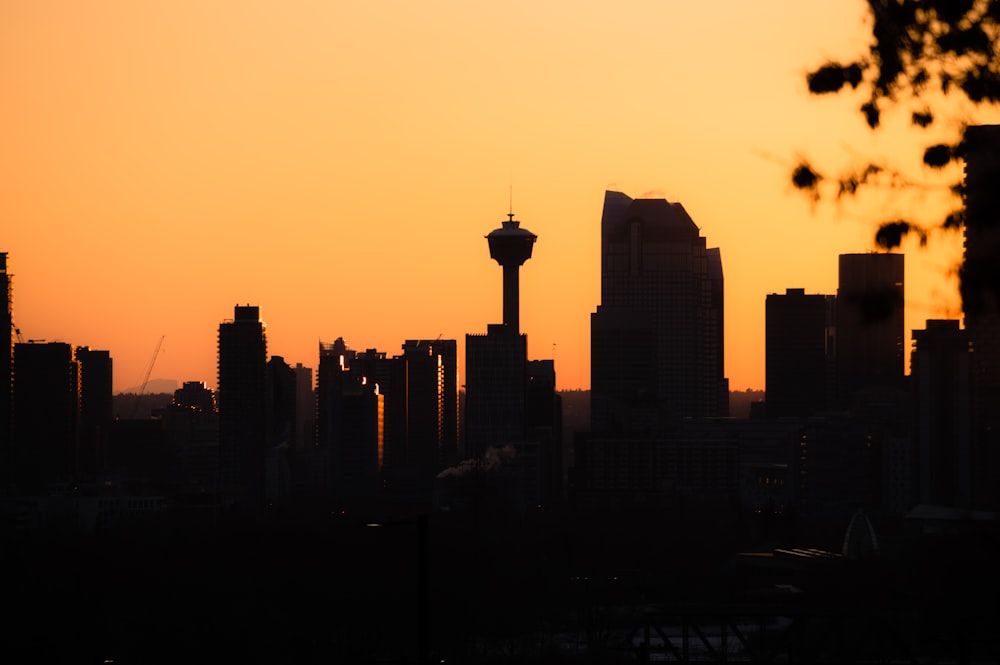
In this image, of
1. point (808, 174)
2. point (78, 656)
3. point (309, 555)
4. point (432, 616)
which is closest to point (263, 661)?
point (78, 656)

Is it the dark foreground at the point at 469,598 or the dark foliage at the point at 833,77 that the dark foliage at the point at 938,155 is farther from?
the dark foreground at the point at 469,598

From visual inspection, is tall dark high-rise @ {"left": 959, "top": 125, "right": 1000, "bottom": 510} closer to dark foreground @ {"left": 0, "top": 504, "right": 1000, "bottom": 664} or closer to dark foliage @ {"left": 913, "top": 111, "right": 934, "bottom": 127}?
dark foliage @ {"left": 913, "top": 111, "right": 934, "bottom": 127}

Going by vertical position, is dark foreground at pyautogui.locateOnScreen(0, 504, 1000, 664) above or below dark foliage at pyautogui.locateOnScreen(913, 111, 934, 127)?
below

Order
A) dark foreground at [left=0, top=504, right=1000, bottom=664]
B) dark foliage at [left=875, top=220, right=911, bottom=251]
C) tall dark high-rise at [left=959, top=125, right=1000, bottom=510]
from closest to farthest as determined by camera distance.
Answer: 1. tall dark high-rise at [left=959, top=125, right=1000, bottom=510]
2. dark foliage at [left=875, top=220, right=911, bottom=251]
3. dark foreground at [left=0, top=504, right=1000, bottom=664]

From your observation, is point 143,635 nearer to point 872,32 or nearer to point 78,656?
point 78,656

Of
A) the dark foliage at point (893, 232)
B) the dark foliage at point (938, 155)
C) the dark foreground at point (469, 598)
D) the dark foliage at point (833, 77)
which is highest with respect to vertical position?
the dark foliage at point (833, 77)

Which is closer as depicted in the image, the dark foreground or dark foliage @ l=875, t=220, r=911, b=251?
dark foliage @ l=875, t=220, r=911, b=251

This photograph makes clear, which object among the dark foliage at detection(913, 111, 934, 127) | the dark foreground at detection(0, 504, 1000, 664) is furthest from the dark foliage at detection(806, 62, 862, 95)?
the dark foreground at detection(0, 504, 1000, 664)

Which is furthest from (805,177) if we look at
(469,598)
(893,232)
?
(469,598)

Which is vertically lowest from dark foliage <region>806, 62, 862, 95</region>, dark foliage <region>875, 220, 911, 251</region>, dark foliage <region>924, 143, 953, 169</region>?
dark foliage <region>875, 220, 911, 251</region>

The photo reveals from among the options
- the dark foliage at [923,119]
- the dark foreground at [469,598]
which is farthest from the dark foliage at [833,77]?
the dark foreground at [469,598]

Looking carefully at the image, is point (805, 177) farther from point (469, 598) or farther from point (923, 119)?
point (469, 598)

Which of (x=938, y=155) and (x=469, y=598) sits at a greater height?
(x=938, y=155)

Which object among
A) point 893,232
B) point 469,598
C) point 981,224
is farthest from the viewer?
point 469,598
